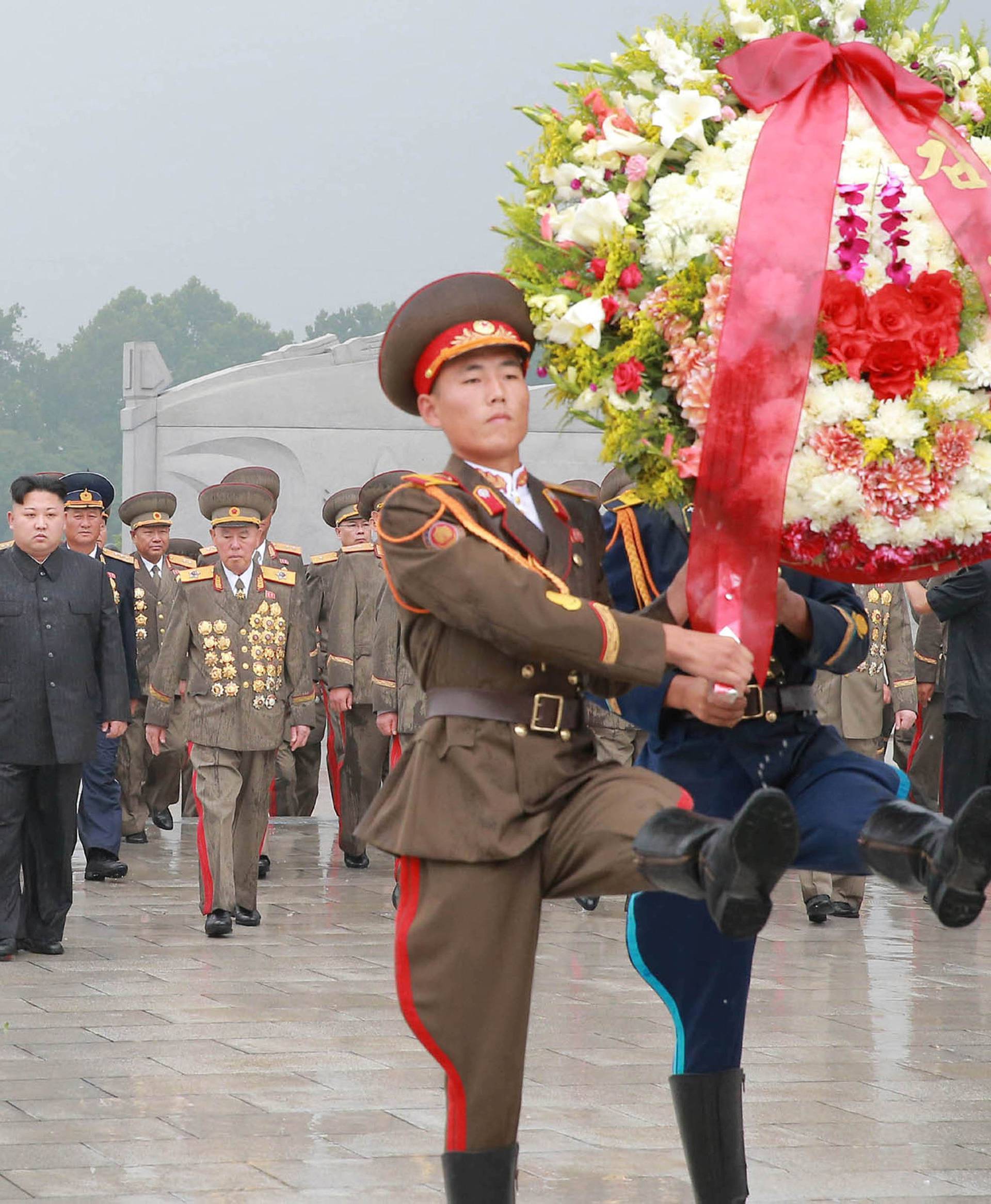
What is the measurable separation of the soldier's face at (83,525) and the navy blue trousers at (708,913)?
7912 millimetres

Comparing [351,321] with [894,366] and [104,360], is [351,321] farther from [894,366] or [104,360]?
[894,366]

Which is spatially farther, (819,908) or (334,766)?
(334,766)

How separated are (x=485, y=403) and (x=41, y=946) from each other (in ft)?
17.2

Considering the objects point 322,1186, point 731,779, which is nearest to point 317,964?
point 322,1186

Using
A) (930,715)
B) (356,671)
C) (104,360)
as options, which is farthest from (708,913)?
(104,360)

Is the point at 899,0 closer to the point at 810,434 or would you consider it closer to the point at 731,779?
the point at 810,434

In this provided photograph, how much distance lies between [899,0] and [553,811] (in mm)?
1804

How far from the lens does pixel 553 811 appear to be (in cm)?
409

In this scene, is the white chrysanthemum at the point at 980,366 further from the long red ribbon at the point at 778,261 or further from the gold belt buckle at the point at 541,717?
the gold belt buckle at the point at 541,717

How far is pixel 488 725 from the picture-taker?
161 inches

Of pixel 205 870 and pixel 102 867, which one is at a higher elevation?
pixel 205 870

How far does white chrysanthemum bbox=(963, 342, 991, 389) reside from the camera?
153 inches

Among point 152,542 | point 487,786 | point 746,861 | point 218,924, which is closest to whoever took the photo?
point 746,861

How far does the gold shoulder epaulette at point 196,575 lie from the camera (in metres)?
9.71
